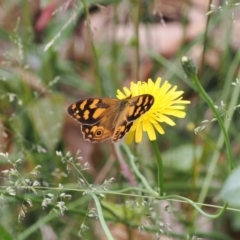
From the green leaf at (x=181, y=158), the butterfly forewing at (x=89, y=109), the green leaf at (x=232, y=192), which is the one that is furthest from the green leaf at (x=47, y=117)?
the green leaf at (x=232, y=192)

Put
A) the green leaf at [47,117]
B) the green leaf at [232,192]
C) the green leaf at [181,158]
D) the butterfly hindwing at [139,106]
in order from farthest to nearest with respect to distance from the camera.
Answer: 1. the green leaf at [181,158]
2. the green leaf at [47,117]
3. the butterfly hindwing at [139,106]
4. the green leaf at [232,192]

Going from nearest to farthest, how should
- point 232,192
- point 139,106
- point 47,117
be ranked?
point 232,192 < point 139,106 < point 47,117

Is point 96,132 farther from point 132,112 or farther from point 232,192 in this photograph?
point 232,192

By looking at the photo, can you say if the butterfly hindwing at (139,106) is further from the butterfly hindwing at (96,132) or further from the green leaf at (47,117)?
the green leaf at (47,117)

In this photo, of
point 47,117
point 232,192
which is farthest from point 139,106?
point 47,117

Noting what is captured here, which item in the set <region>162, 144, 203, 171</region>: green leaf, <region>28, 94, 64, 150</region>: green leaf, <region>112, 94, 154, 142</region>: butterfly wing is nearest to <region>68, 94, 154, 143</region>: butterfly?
<region>112, 94, 154, 142</region>: butterfly wing

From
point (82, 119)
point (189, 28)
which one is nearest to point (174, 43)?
point (189, 28)

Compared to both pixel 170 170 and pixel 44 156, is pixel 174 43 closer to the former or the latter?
pixel 170 170
